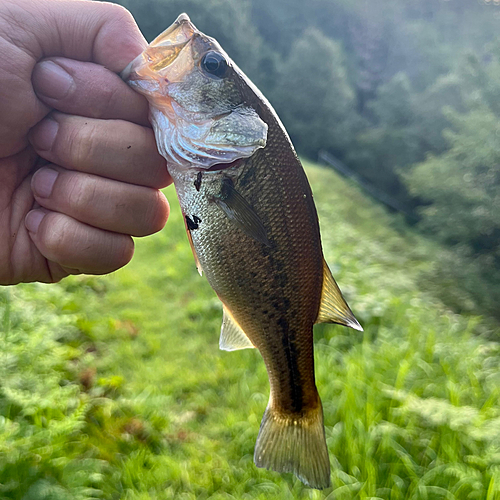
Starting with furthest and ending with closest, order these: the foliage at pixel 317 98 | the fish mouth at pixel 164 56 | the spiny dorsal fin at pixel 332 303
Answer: the foliage at pixel 317 98 < the spiny dorsal fin at pixel 332 303 < the fish mouth at pixel 164 56

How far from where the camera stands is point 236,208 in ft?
4.32

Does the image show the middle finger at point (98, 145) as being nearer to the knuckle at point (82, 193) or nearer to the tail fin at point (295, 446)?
the knuckle at point (82, 193)

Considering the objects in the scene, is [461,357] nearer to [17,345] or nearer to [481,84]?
[17,345]

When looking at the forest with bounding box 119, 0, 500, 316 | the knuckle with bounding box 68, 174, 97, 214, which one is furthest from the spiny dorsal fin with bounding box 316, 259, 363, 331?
the forest with bounding box 119, 0, 500, 316

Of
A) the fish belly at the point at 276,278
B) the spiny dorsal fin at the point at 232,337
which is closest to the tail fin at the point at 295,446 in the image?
the fish belly at the point at 276,278

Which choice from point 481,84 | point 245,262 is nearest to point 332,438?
point 245,262

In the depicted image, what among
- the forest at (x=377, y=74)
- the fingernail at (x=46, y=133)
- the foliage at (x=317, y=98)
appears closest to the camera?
the fingernail at (x=46, y=133)

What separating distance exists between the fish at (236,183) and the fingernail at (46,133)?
30cm

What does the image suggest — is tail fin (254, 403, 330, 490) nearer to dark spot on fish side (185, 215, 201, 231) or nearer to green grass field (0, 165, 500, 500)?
dark spot on fish side (185, 215, 201, 231)

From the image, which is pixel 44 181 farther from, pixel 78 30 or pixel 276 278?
pixel 276 278

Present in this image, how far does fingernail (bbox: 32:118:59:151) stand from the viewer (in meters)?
1.37

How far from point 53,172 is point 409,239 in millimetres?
11144

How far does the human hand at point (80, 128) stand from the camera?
4.28 ft

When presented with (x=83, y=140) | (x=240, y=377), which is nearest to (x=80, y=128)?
(x=83, y=140)
